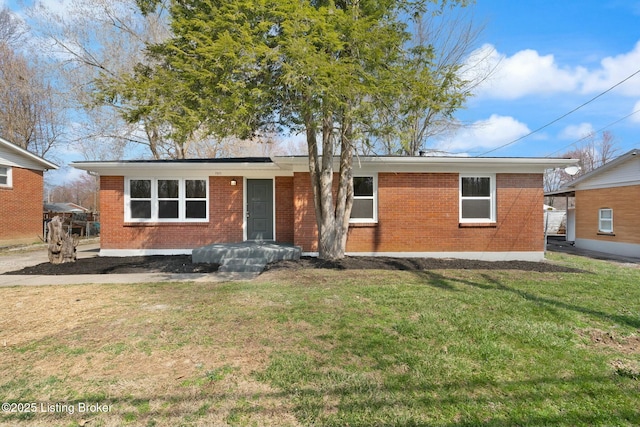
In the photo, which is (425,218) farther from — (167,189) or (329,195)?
(167,189)

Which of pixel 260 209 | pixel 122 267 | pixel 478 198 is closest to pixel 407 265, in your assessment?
pixel 478 198

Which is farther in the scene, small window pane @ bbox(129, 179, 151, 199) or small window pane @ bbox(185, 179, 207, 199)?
small window pane @ bbox(185, 179, 207, 199)

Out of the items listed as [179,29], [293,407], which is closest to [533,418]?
[293,407]

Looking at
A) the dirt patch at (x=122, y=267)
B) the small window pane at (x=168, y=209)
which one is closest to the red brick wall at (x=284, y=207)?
the dirt patch at (x=122, y=267)

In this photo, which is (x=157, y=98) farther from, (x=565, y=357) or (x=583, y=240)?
(x=583, y=240)

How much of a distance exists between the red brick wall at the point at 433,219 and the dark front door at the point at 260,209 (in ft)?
4.59

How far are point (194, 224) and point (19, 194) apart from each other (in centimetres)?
1094

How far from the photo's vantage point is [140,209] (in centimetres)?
1054

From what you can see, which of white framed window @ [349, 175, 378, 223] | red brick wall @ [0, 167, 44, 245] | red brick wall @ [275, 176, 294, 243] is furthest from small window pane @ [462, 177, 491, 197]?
red brick wall @ [0, 167, 44, 245]

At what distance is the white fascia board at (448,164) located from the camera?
9.45 meters

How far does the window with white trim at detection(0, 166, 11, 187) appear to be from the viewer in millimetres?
14359

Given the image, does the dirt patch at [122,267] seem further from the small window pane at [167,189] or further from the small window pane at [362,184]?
the small window pane at [362,184]

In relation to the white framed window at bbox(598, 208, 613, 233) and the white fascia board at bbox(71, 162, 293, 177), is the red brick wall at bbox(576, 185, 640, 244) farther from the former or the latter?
the white fascia board at bbox(71, 162, 293, 177)

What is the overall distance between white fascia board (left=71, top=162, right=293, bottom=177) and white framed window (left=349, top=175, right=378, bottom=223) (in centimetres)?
229
